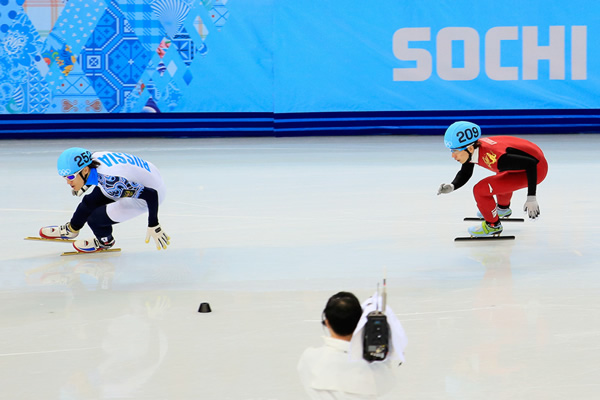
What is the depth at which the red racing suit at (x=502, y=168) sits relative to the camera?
630cm

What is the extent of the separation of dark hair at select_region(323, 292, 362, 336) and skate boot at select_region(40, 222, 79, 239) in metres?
4.15

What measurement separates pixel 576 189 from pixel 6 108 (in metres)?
9.53

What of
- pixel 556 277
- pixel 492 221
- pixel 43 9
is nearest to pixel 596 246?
pixel 492 221

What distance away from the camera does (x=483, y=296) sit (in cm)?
477

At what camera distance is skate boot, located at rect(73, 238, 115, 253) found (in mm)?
6051

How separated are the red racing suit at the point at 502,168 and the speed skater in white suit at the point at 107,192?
7.15ft

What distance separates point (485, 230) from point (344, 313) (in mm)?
4222

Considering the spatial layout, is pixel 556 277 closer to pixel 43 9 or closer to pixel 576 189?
pixel 576 189

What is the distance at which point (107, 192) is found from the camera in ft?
19.0

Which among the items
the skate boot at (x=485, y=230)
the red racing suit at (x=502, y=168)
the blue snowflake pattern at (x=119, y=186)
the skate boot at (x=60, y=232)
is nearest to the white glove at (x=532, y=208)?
the red racing suit at (x=502, y=168)

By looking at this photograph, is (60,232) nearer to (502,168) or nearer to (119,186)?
(119,186)

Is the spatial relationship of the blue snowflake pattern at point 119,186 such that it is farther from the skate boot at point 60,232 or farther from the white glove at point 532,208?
the white glove at point 532,208

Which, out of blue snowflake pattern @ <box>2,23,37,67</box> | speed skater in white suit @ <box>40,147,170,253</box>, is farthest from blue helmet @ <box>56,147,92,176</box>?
blue snowflake pattern @ <box>2,23,37,67</box>

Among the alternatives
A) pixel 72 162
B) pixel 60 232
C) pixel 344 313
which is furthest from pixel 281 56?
pixel 344 313
